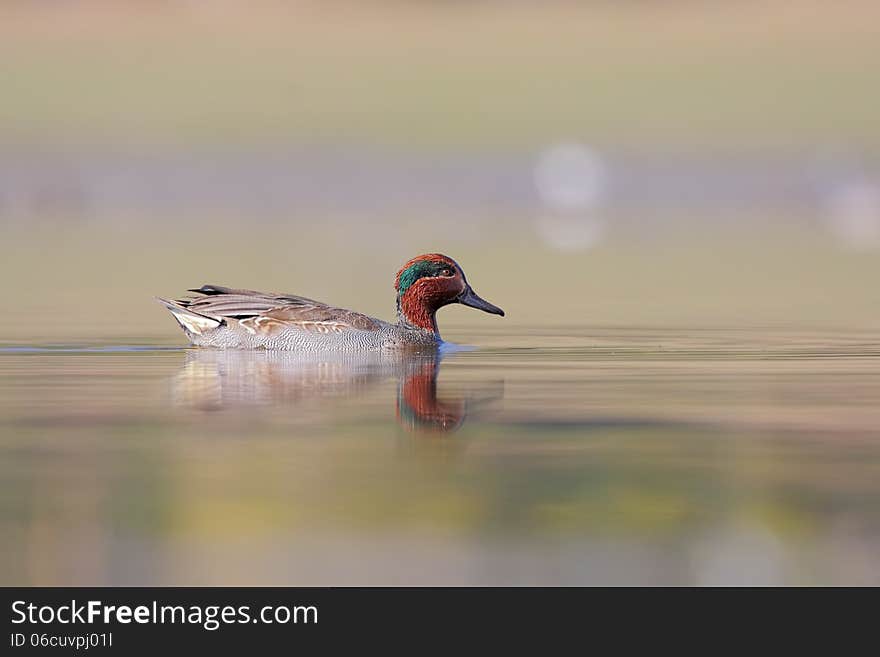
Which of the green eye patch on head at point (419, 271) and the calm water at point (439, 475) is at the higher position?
the green eye patch on head at point (419, 271)

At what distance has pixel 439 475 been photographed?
25.6 feet

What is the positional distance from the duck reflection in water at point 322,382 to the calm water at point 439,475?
3 centimetres

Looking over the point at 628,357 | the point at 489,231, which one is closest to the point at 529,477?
the point at 628,357

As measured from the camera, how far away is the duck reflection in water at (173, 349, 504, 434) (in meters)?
10.1

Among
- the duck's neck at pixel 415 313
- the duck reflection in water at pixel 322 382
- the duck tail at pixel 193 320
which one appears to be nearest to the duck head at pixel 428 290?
the duck's neck at pixel 415 313

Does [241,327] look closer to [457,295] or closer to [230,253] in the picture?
[457,295]

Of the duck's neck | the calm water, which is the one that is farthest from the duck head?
the calm water

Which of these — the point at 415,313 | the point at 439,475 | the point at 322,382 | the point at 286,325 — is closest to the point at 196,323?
the point at 286,325

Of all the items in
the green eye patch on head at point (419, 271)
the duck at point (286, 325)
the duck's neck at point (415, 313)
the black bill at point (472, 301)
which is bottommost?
the duck at point (286, 325)

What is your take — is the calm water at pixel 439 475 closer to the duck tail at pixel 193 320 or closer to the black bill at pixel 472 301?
the duck tail at pixel 193 320

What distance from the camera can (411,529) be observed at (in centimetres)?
682

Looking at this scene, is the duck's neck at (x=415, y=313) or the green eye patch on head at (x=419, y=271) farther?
the green eye patch on head at (x=419, y=271)

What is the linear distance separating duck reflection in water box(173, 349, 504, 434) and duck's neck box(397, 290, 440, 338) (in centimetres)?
50

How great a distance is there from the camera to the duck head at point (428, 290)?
1458 centimetres
